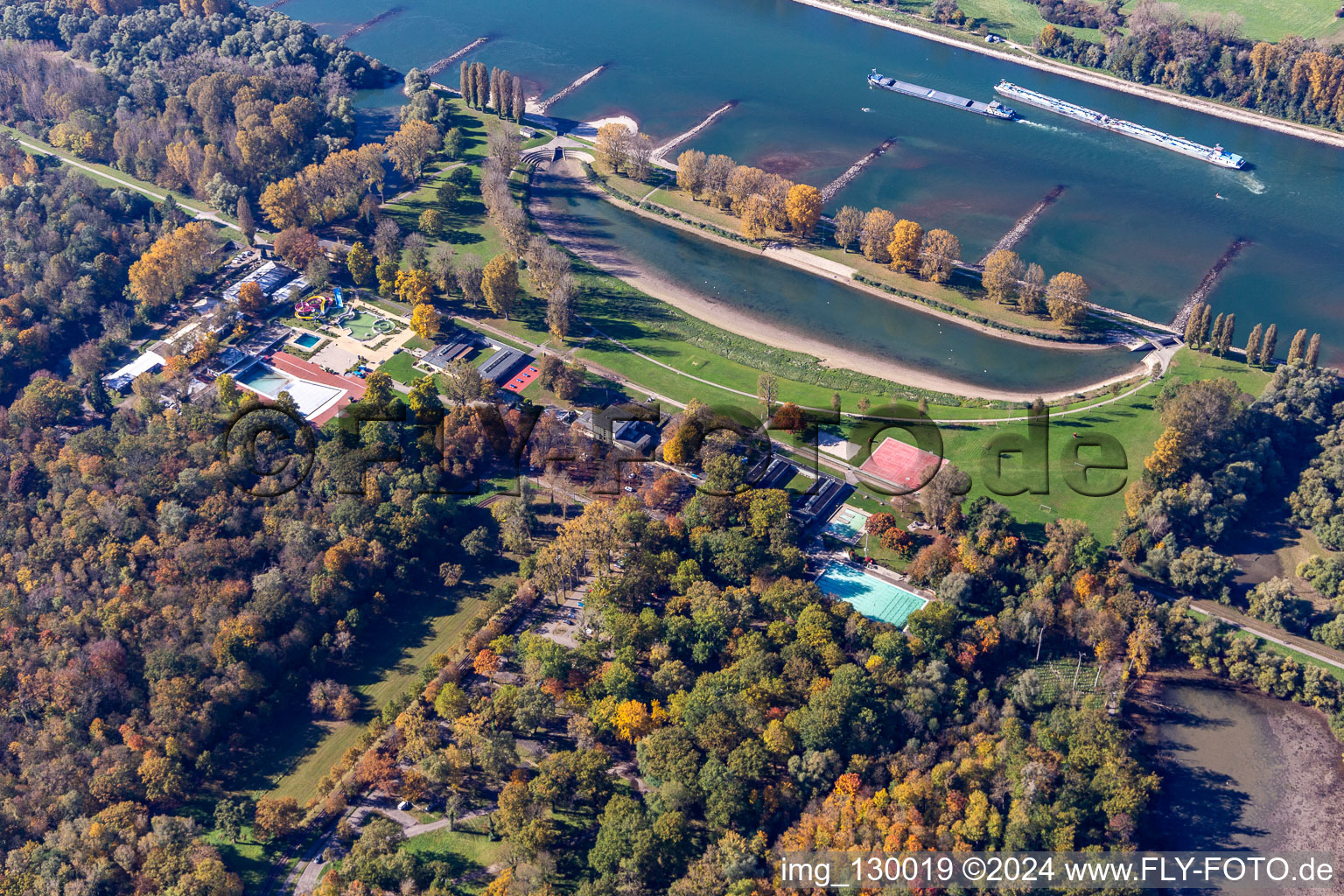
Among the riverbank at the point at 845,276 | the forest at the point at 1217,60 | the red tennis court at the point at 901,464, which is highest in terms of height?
the forest at the point at 1217,60

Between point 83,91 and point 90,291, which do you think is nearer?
point 90,291

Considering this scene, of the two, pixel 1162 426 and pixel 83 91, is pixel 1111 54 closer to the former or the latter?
pixel 1162 426

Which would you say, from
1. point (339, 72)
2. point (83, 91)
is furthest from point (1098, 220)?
point (83, 91)

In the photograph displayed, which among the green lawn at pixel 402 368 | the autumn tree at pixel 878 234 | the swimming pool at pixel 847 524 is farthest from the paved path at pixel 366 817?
the autumn tree at pixel 878 234

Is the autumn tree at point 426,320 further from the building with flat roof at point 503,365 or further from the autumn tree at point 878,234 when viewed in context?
the autumn tree at point 878,234

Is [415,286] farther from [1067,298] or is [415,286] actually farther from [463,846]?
[1067,298]

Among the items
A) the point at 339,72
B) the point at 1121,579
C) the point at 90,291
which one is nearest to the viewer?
the point at 1121,579

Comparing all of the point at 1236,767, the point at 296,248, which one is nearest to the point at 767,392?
the point at 1236,767
